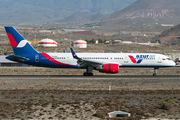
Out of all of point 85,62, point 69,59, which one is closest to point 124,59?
point 85,62

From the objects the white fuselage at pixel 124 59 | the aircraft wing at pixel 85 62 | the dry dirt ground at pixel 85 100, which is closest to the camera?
the dry dirt ground at pixel 85 100

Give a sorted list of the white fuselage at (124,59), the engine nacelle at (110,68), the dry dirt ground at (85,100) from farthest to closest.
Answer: the white fuselage at (124,59), the engine nacelle at (110,68), the dry dirt ground at (85,100)

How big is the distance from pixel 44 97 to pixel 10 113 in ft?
21.1

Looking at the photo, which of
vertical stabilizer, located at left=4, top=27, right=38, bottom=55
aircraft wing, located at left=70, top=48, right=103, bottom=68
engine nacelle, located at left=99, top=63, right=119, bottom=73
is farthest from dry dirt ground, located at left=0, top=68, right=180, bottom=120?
vertical stabilizer, located at left=4, top=27, right=38, bottom=55

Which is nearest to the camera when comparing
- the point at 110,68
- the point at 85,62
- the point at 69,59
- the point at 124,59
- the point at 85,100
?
the point at 85,100

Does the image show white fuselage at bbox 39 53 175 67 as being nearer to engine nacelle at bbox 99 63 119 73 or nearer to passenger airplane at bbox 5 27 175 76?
passenger airplane at bbox 5 27 175 76

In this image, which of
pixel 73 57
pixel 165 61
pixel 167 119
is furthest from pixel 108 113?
pixel 165 61

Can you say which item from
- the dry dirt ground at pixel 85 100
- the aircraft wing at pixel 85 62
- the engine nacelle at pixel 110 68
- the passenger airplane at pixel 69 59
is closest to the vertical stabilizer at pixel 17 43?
the passenger airplane at pixel 69 59

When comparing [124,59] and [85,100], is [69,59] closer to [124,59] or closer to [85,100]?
[124,59]

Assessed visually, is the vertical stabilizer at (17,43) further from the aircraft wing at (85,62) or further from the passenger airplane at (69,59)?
the aircraft wing at (85,62)

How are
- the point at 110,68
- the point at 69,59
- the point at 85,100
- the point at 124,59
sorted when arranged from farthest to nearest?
the point at 69,59
the point at 124,59
the point at 110,68
the point at 85,100

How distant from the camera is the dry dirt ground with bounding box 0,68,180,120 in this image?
21.8m

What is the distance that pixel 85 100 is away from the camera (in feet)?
87.8

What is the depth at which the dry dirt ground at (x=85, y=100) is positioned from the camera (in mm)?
21781
